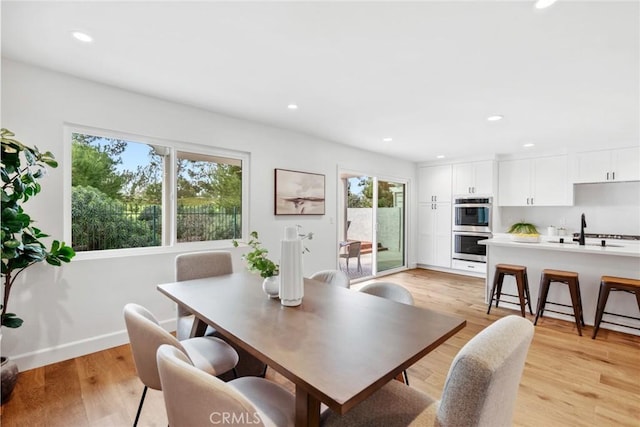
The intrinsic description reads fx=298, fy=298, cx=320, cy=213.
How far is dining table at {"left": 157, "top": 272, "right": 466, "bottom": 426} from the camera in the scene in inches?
36.5

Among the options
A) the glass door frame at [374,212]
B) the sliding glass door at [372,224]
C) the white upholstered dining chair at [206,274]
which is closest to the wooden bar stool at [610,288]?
the glass door frame at [374,212]

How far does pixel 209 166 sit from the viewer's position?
3.42m

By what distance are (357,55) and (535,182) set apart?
4743 millimetres

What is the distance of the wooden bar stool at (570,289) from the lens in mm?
3127

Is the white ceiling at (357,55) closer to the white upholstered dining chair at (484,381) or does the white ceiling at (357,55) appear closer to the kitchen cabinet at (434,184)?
the white upholstered dining chair at (484,381)

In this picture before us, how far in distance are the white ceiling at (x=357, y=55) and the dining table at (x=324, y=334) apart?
63.6 inches

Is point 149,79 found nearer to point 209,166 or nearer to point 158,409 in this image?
point 209,166

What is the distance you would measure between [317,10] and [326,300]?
162cm

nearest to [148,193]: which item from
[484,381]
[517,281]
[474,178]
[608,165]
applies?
[484,381]

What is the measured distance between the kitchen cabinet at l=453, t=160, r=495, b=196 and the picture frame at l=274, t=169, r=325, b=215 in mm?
3049

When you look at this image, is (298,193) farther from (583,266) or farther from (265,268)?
(583,266)

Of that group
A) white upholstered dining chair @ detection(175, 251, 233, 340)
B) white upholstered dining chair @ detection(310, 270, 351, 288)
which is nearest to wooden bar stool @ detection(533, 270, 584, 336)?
white upholstered dining chair @ detection(310, 270, 351, 288)

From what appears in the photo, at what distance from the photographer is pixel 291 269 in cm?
156

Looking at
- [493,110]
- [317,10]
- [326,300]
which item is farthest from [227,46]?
[493,110]
